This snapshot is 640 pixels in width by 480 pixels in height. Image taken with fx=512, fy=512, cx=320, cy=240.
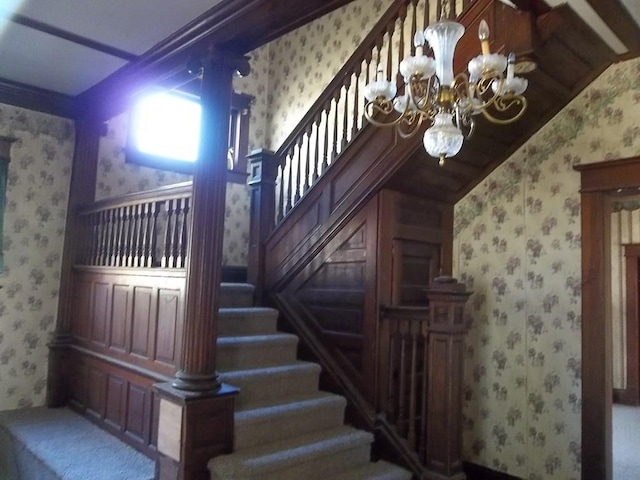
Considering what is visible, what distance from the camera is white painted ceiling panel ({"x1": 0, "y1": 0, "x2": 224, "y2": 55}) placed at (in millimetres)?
2990

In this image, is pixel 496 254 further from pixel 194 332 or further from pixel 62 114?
pixel 62 114

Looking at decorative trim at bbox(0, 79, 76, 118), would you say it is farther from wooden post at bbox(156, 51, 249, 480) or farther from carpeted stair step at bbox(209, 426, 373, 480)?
carpeted stair step at bbox(209, 426, 373, 480)

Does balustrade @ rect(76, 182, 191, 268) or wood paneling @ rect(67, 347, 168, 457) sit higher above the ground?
balustrade @ rect(76, 182, 191, 268)

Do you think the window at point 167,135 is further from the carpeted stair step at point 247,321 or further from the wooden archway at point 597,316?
the wooden archway at point 597,316

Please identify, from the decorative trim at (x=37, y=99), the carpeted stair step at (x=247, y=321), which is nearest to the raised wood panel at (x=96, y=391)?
the carpeted stair step at (x=247, y=321)

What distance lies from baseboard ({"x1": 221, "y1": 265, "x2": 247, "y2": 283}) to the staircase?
0.87m

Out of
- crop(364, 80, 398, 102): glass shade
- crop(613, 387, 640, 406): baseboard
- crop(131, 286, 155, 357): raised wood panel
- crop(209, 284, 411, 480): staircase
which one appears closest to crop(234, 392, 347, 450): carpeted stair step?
crop(209, 284, 411, 480): staircase

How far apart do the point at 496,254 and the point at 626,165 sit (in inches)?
43.9

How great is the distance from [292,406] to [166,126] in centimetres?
340

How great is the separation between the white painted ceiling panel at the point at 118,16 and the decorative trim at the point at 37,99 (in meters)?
1.36

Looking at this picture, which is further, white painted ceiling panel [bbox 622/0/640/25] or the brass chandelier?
white painted ceiling panel [bbox 622/0/640/25]

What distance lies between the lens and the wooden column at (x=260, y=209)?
15.0 ft

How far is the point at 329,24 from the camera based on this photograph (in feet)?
19.3

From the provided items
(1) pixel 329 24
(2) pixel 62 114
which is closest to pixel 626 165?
(1) pixel 329 24
